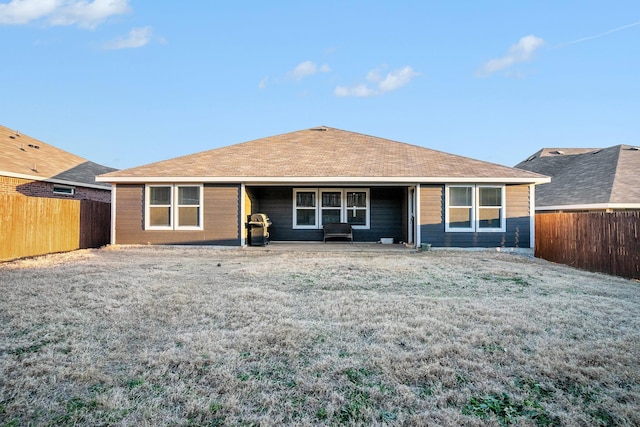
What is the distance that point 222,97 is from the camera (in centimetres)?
2231

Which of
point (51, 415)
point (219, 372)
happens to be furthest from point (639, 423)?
point (51, 415)

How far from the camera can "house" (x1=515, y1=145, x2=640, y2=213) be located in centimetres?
1466

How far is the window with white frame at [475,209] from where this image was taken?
12688 millimetres

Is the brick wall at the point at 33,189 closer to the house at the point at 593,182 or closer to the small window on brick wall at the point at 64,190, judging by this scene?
the small window on brick wall at the point at 64,190

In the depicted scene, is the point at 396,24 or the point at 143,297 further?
the point at 396,24

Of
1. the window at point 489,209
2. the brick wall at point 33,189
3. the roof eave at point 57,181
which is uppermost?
the roof eave at point 57,181

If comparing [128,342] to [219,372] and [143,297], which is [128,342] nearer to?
[219,372]

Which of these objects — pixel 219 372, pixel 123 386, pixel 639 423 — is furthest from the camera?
pixel 219 372

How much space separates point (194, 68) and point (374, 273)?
55.0 feet

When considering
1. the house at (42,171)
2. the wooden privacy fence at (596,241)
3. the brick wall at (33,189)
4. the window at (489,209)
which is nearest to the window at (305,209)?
the window at (489,209)

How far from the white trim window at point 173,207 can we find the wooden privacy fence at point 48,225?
2.10 meters

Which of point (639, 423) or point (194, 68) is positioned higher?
point (194, 68)

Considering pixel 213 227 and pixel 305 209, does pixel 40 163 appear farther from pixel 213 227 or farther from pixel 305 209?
pixel 305 209

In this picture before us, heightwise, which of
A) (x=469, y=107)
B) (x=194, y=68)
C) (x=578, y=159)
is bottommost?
(x=578, y=159)
